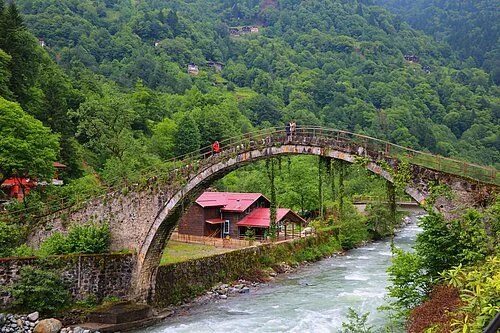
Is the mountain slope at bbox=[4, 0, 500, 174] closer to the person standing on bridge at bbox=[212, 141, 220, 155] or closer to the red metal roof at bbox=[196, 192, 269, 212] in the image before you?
the red metal roof at bbox=[196, 192, 269, 212]

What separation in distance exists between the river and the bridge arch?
2672 millimetres

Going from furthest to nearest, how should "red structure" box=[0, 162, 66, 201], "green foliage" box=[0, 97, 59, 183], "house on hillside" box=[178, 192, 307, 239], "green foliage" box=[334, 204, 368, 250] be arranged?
"green foliage" box=[334, 204, 368, 250]
"house on hillside" box=[178, 192, 307, 239]
"red structure" box=[0, 162, 66, 201]
"green foliage" box=[0, 97, 59, 183]

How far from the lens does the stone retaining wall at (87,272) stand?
1898 cm

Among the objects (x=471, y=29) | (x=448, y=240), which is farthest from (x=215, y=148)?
(x=471, y=29)

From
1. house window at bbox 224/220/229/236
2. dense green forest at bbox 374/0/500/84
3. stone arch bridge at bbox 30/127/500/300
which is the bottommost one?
house window at bbox 224/220/229/236

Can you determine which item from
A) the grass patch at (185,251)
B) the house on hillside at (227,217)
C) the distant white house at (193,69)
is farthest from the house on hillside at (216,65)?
the grass patch at (185,251)

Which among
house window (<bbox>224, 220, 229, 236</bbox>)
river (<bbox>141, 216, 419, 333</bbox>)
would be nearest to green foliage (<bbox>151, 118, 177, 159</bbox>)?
house window (<bbox>224, 220, 229, 236</bbox>)

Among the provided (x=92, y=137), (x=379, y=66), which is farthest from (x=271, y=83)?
(x=92, y=137)

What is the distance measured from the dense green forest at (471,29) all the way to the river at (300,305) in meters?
123

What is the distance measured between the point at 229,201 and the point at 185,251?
38.7ft

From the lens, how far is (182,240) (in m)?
36.6

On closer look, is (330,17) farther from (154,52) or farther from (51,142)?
(51,142)

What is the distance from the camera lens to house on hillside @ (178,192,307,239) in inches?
1592

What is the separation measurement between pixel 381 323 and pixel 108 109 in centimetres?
3026
